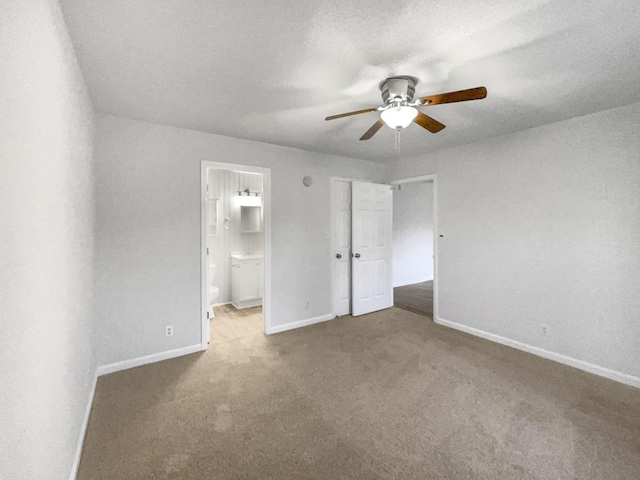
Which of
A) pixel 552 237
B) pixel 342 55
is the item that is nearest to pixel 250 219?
pixel 342 55

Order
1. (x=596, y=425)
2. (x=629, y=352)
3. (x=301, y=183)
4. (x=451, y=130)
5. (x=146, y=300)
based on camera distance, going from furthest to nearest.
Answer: (x=301, y=183) < (x=451, y=130) < (x=146, y=300) < (x=629, y=352) < (x=596, y=425)

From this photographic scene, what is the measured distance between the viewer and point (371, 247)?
448 cm

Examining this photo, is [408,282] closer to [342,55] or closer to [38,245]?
[342,55]

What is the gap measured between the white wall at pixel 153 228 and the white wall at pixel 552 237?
2366 millimetres

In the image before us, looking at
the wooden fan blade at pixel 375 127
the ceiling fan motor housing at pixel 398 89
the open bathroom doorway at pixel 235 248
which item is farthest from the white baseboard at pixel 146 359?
the ceiling fan motor housing at pixel 398 89

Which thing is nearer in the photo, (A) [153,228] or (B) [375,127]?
(B) [375,127]

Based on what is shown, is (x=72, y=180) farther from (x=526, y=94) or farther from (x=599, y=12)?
(x=526, y=94)

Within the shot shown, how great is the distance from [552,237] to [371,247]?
2225 mm

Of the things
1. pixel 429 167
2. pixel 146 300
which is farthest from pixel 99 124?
pixel 429 167

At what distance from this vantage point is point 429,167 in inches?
160

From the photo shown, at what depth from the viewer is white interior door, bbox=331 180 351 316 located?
13.8ft

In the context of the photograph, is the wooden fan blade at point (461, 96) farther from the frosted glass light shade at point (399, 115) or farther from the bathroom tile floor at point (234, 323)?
the bathroom tile floor at point (234, 323)

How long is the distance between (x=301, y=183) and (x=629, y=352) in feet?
12.1

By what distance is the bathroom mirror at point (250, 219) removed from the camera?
5.11 m
